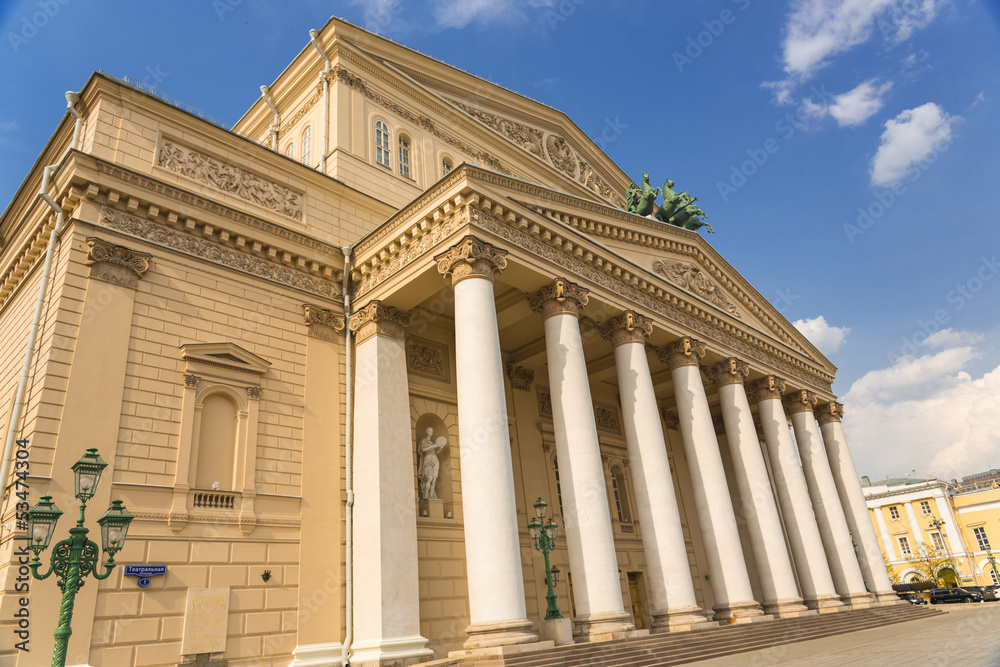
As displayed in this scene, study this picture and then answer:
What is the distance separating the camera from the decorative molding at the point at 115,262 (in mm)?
13359

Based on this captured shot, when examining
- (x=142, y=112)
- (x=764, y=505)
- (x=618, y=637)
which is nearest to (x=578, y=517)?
(x=618, y=637)

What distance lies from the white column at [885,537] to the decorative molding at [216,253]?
6712cm

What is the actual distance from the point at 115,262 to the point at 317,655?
888 centimetres

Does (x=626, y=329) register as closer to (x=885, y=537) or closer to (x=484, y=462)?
(x=484, y=462)

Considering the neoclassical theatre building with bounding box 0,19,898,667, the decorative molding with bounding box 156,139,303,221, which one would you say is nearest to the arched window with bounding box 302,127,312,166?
the neoclassical theatre building with bounding box 0,19,898,667

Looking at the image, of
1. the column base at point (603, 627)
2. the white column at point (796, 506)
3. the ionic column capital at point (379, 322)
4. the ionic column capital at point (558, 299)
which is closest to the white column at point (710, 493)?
the white column at point (796, 506)

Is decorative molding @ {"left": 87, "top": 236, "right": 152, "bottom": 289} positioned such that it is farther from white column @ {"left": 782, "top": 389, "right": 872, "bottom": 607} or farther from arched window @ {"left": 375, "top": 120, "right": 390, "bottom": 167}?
white column @ {"left": 782, "top": 389, "right": 872, "bottom": 607}

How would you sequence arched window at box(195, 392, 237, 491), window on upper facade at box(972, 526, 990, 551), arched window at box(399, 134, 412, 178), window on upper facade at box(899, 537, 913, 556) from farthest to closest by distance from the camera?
window on upper facade at box(899, 537, 913, 556) → window on upper facade at box(972, 526, 990, 551) → arched window at box(399, 134, 412, 178) → arched window at box(195, 392, 237, 491)

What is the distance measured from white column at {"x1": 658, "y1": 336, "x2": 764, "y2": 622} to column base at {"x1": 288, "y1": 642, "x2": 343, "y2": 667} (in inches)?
389

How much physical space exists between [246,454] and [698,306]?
46.5 feet

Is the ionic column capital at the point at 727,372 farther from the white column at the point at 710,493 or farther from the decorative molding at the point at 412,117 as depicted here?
the decorative molding at the point at 412,117

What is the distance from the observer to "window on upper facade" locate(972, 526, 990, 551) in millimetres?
61969

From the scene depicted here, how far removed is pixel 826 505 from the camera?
24.8m

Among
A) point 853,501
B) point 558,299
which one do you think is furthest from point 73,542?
point 853,501
